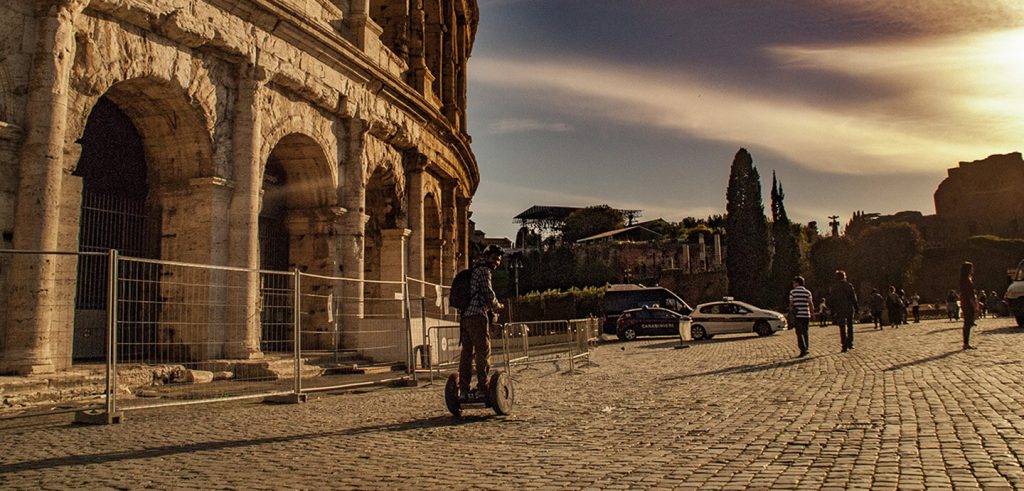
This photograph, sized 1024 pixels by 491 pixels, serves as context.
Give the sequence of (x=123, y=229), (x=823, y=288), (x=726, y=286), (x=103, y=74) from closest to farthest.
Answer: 1. (x=103, y=74)
2. (x=123, y=229)
3. (x=726, y=286)
4. (x=823, y=288)

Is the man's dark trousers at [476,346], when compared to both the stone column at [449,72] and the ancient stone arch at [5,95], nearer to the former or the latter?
the ancient stone arch at [5,95]

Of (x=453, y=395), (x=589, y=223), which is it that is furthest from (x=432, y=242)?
(x=589, y=223)

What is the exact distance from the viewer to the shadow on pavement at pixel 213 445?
15.9 feet

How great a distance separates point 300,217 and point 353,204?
113 centimetres

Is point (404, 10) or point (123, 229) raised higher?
point (404, 10)

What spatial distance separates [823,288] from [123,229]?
62461 millimetres

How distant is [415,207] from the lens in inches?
777

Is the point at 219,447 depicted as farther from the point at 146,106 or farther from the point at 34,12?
the point at 146,106

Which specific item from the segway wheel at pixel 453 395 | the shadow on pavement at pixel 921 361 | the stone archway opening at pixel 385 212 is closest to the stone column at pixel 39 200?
the segway wheel at pixel 453 395

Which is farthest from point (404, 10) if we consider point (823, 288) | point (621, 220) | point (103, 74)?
point (621, 220)

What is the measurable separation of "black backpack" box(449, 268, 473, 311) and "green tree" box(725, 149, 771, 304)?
51.1 m

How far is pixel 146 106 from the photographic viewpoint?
12.0 metres

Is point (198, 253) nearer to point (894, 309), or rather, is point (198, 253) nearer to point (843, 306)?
point (843, 306)

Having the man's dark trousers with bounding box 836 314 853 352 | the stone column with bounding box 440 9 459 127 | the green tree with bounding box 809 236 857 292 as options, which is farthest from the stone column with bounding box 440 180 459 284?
the green tree with bounding box 809 236 857 292
